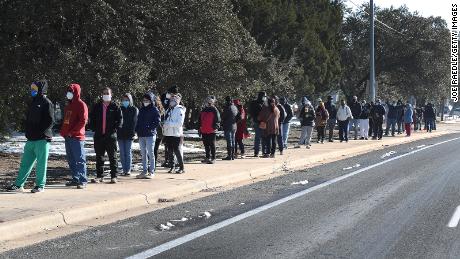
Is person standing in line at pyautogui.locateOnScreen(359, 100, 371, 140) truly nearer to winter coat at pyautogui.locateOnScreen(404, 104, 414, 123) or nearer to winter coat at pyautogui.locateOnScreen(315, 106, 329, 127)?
winter coat at pyautogui.locateOnScreen(315, 106, 329, 127)

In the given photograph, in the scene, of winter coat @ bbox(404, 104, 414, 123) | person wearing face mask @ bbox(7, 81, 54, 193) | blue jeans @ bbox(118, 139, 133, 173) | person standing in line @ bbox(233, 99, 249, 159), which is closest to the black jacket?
blue jeans @ bbox(118, 139, 133, 173)

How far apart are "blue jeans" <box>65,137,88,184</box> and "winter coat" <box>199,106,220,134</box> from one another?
16.9 ft

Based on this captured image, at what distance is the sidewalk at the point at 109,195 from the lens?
29.6ft

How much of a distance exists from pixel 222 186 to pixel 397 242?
20.3 ft

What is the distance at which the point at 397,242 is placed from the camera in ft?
26.3

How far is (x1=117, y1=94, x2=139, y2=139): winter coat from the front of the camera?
13.6 metres

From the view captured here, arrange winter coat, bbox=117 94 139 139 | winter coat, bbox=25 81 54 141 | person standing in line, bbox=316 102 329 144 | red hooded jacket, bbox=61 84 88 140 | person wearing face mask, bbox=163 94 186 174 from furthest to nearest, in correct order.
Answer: person standing in line, bbox=316 102 329 144, person wearing face mask, bbox=163 94 186 174, winter coat, bbox=117 94 139 139, red hooded jacket, bbox=61 84 88 140, winter coat, bbox=25 81 54 141

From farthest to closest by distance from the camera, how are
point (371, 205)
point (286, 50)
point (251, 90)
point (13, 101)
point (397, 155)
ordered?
1. point (286, 50)
2. point (251, 90)
3. point (397, 155)
4. point (13, 101)
5. point (371, 205)

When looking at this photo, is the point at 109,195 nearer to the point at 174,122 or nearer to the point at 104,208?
the point at 104,208

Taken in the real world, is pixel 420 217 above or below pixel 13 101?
below

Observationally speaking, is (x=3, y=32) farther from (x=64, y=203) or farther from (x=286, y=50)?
(x=286, y=50)

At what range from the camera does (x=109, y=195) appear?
11203mm

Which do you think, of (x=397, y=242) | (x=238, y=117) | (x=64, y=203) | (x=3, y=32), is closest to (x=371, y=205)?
(x=397, y=242)

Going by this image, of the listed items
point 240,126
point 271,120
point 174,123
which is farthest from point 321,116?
point 174,123
